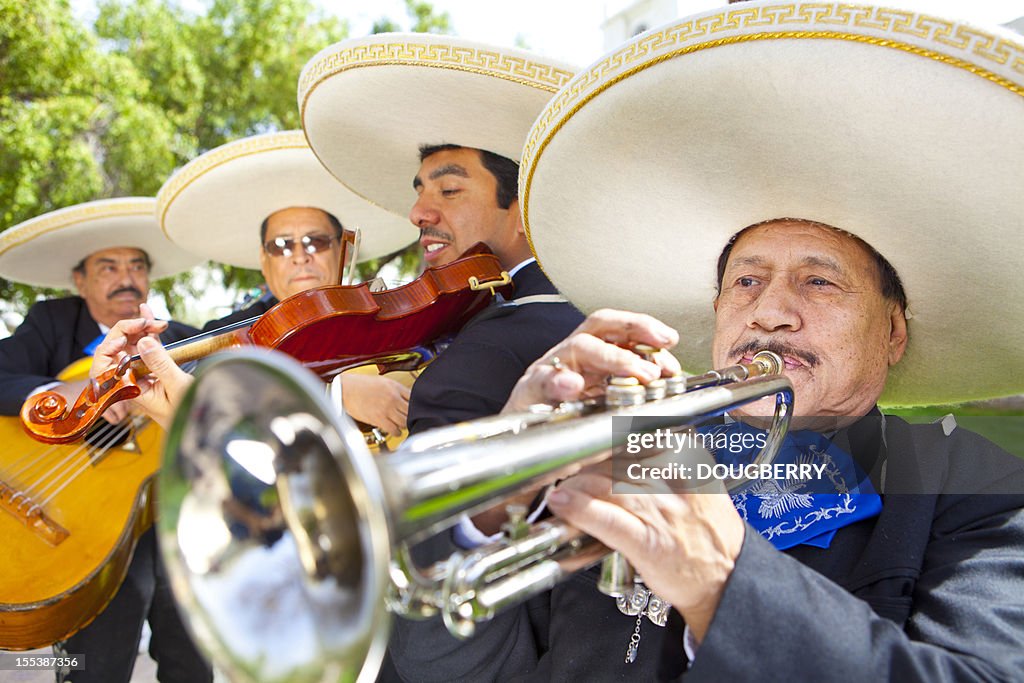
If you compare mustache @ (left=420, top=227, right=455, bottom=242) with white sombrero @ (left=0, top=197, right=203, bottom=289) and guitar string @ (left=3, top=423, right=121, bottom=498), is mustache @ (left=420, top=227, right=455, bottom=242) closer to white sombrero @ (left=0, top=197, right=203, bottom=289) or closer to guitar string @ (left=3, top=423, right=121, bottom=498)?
guitar string @ (left=3, top=423, right=121, bottom=498)

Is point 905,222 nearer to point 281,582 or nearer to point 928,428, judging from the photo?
point 928,428

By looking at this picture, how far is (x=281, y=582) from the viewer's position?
46.3 inches

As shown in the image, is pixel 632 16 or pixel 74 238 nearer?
pixel 74 238

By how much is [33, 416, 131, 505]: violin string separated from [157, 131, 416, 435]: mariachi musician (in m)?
0.72

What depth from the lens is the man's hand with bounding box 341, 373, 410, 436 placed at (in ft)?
10.3

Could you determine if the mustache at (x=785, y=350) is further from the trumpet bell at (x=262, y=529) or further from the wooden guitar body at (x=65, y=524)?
the wooden guitar body at (x=65, y=524)

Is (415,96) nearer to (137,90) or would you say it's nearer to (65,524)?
(65,524)

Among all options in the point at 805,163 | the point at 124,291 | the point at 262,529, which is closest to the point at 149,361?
the point at 262,529

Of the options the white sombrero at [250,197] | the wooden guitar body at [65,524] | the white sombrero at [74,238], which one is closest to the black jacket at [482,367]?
the wooden guitar body at [65,524]

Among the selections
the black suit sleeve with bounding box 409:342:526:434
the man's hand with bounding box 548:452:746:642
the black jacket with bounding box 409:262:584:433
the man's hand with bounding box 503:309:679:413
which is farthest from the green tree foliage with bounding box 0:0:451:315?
the man's hand with bounding box 548:452:746:642

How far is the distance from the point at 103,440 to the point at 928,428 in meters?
3.61

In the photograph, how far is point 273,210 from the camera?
5.00 m

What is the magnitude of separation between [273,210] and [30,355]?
1701 mm

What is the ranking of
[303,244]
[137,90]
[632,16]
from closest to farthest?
[303,244] < [137,90] < [632,16]
